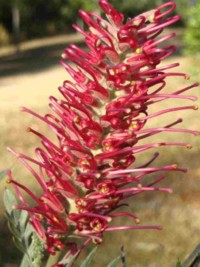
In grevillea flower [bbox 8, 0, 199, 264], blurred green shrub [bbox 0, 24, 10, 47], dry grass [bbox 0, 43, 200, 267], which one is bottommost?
dry grass [bbox 0, 43, 200, 267]

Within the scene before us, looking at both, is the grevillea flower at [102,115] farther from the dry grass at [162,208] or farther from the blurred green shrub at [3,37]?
the blurred green shrub at [3,37]

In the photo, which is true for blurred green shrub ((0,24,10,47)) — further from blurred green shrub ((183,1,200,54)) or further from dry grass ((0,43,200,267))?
→ blurred green shrub ((183,1,200,54))

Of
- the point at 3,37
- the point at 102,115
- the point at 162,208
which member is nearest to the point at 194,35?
the point at 162,208

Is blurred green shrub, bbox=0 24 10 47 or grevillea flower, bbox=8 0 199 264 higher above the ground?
blurred green shrub, bbox=0 24 10 47

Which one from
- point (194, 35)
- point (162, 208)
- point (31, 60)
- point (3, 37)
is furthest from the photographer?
point (3, 37)

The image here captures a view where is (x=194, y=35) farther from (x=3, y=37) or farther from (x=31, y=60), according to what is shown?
(x=3, y=37)

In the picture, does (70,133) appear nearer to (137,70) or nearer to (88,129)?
(88,129)

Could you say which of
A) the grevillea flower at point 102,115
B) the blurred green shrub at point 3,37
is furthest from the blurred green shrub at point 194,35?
the blurred green shrub at point 3,37

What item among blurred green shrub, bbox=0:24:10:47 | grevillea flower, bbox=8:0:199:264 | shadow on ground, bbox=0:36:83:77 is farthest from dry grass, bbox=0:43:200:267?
blurred green shrub, bbox=0:24:10:47

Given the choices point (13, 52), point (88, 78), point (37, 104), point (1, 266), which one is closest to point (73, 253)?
point (88, 78)

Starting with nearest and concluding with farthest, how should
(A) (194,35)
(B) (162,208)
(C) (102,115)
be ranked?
1. (C) (102,115)
2. (B) (162,208)
3. (A) (194,35)
